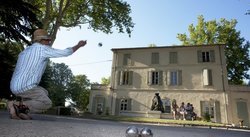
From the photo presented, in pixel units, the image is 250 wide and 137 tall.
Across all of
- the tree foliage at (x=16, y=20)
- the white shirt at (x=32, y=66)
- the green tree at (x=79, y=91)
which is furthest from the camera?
the green tree at (x=79, y=91)

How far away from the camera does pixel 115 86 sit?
1086 inches

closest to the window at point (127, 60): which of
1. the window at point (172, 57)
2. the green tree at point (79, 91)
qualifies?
the window at point (172, 57)

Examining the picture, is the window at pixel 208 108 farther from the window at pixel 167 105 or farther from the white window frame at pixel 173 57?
the white window frame at pixel 173 57

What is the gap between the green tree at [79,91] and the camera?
43594 mm

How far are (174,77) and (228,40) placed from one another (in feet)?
34.3

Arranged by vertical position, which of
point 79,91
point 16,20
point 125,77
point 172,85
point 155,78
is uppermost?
point 125,77

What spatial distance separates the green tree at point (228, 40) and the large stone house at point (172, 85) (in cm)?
600

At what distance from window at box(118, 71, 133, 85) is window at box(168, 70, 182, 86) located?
14.9 feet

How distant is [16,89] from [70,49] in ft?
3.16

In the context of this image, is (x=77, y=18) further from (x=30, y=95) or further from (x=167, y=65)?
(x=30, y=95)

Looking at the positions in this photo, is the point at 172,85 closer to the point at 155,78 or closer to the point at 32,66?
the point at 155,78

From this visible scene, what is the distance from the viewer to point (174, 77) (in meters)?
25.8

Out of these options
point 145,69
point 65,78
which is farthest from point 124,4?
point 65,78

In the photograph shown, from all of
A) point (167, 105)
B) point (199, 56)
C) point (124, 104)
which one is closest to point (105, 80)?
point (124, 104)
